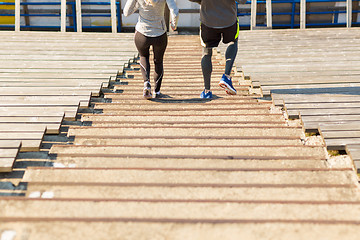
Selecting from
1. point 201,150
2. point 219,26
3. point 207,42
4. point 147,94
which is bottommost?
point 201,150

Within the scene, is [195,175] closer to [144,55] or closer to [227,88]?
[227,88]

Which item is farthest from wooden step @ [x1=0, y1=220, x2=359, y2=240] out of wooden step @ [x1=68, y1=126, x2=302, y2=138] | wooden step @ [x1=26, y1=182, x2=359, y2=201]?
wooden step @ [x1=68, y1=126, x2=302, y2=138]

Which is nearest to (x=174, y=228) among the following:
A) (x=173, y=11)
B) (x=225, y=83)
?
(x=225, y=83)

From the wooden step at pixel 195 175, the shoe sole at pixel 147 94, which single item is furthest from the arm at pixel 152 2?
the wooden step at pixel 195 175

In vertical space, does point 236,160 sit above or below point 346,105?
below

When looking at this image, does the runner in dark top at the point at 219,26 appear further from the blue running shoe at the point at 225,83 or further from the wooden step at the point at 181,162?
the wooden step at the point at 181,162

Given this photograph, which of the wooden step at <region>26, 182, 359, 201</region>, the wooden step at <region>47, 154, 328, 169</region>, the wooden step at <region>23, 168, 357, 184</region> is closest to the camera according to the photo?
the wooden step at <region>26, 182, 359, 201</region>

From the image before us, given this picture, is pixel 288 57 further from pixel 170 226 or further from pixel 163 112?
pixel 170 226

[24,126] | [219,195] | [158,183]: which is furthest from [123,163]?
[24,126]

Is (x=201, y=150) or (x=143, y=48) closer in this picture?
(x=201, y=150)

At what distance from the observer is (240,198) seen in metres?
2.57

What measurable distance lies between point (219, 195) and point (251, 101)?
90.0 inches

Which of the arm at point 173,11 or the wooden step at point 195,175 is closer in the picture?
the wooden step at point 195,175

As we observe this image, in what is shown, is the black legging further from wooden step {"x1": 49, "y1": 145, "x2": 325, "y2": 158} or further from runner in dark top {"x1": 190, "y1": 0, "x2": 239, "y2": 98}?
wooden step {"x1": 49, "y1": 145, "x2": 325, "y2": 158}
